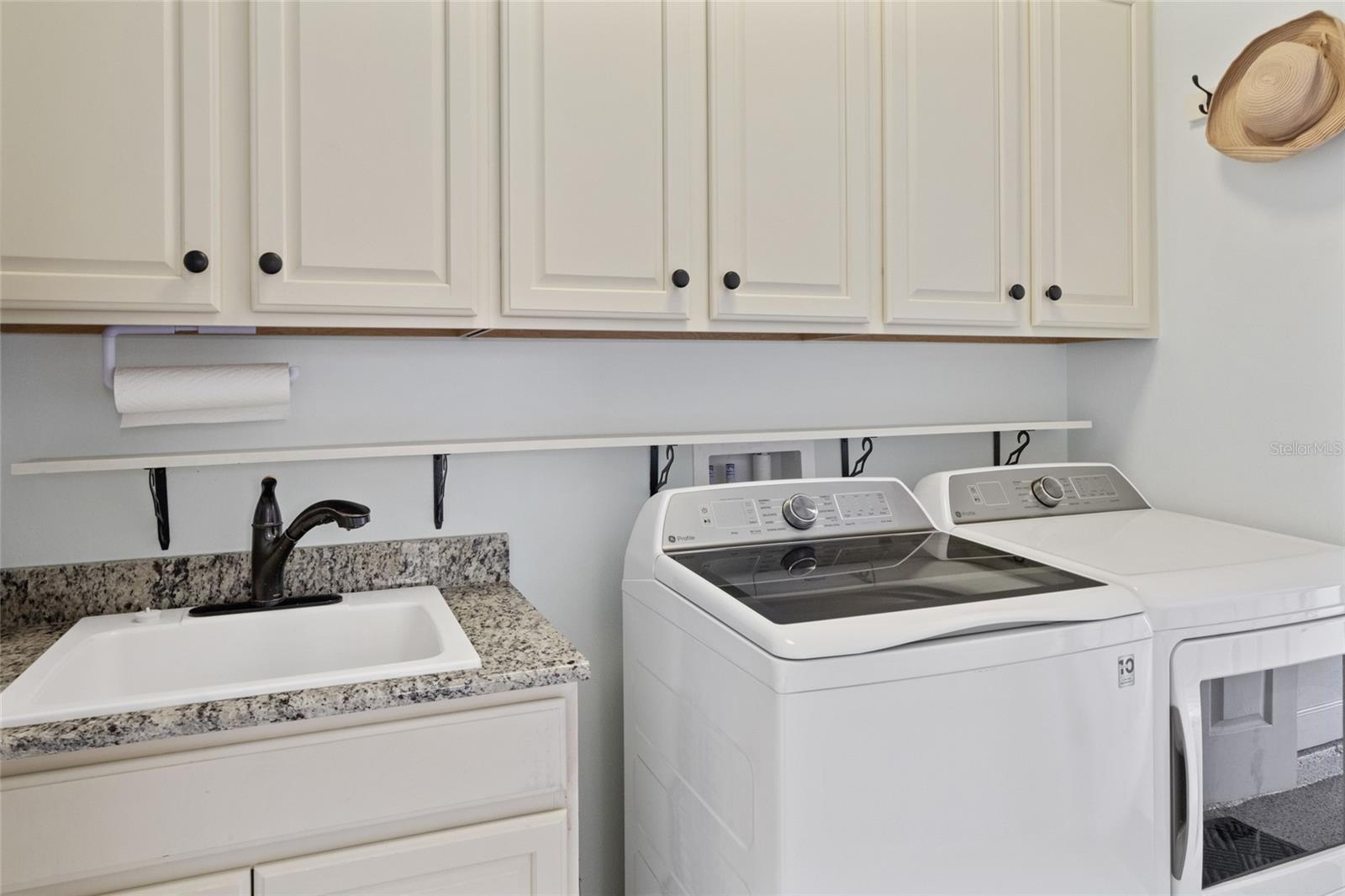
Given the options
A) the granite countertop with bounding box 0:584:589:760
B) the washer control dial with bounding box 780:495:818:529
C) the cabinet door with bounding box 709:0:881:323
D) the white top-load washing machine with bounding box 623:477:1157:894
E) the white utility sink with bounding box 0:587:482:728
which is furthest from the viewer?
the washer control dial with bounding box 780:495:818:529

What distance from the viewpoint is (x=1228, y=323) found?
6.20 feet

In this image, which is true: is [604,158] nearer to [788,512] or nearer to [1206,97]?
[788,512]

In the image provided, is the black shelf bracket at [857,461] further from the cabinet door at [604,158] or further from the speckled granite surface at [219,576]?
the speckled granite surface at [219,576]

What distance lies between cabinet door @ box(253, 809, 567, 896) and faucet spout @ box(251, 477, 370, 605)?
0.56 metres

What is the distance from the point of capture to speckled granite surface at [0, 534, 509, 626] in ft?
4.81

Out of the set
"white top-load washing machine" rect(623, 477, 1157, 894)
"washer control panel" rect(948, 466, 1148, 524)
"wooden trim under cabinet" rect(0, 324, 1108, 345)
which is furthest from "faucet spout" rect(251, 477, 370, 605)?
"washer control panel" rect(948, 466, 1148, 524)

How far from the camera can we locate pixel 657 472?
74.9 inches

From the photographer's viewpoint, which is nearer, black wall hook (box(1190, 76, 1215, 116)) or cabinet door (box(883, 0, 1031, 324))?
cabinet door (box(883, 0, 1031, 324))

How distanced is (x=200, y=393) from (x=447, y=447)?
0.44 metres

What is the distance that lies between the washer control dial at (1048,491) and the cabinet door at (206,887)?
178 centimetres

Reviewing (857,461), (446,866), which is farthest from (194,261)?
(857,461)

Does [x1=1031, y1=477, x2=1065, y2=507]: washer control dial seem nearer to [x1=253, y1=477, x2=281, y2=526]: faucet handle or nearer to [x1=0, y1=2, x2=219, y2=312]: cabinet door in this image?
[x1=253, y1=477, x2=281, y2=526]: faucet handle

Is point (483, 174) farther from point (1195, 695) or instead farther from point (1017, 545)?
point (1195, 695)

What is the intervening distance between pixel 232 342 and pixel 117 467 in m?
0.31
